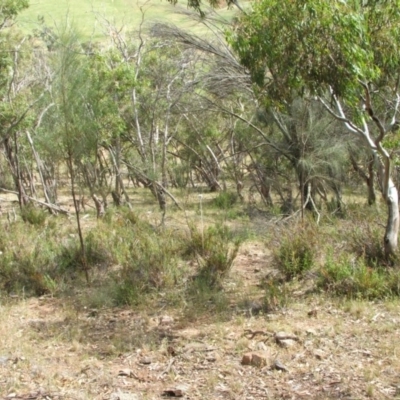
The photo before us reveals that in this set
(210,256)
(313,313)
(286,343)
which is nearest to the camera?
(286,343)

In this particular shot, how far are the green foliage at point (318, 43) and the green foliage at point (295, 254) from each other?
2.49 meters

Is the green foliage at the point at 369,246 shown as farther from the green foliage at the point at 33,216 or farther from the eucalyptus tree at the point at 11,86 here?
the green foliage at the point at 33,216

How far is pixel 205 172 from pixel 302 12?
20016mm

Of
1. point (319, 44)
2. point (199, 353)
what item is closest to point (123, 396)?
point (199, 353)

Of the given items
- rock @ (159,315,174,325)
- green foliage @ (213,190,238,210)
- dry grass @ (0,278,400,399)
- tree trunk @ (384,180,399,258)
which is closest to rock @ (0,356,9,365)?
dry grass @ (0,278,400,399)

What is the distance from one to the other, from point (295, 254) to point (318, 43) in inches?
135

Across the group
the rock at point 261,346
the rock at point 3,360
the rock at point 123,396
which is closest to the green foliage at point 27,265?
the rock at point 3,360

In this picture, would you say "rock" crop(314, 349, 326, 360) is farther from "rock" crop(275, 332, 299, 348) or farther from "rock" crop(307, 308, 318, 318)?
"rock" crop(307, 308, 318, 318)

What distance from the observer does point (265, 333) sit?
693 centimetres

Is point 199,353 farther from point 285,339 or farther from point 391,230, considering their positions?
point 391,230

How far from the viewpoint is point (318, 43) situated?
6398 millimetres

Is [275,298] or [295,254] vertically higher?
[295,254]

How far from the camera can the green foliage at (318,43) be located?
6254mm

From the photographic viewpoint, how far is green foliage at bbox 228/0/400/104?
6254 mm
